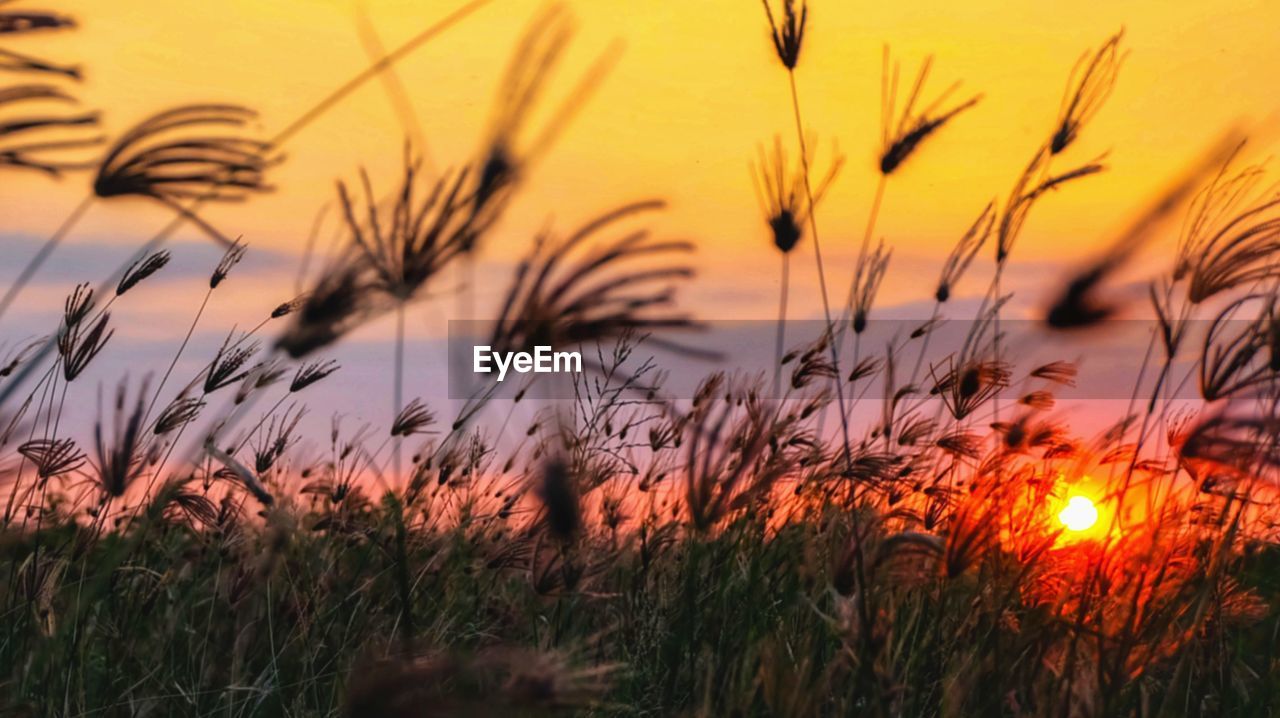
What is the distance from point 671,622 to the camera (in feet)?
11.7

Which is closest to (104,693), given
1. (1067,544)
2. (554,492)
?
(554,492)

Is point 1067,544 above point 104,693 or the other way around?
above

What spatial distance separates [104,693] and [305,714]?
1.60 feet

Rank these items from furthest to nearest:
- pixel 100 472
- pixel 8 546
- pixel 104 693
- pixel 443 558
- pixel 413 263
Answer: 1. pixel 443 558
2. pixel 104 693
3. pixel 8 546
4. pixel 100 472
5. pixel 413 263

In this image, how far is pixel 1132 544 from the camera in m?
3.46

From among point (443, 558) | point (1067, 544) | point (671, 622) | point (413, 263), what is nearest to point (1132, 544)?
point (1067, 544)

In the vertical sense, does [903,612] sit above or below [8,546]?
below

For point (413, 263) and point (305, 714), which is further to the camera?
point (305, 714)

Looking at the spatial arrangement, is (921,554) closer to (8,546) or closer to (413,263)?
(413,263)

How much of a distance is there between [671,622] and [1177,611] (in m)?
1.31

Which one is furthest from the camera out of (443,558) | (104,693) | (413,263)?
(443,558)

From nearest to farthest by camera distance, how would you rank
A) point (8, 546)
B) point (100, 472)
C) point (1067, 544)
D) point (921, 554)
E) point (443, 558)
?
point (921, 554) → point (100, 472) → point (8, 546) → point (1067, 544) → point (443, 558)

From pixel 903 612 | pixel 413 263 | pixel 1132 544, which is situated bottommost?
pixel 903 612

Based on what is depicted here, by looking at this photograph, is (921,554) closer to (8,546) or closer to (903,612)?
(903,612)
